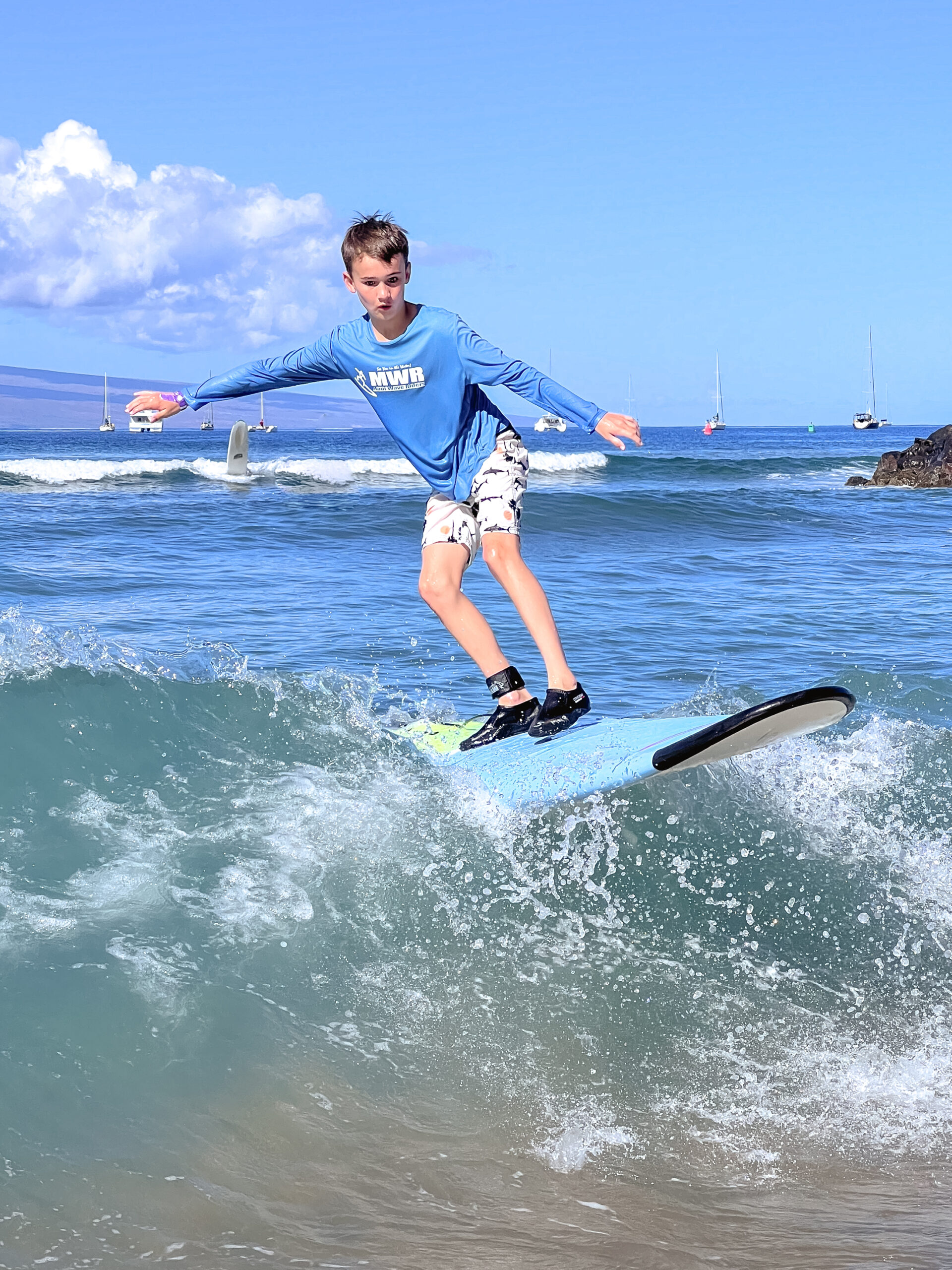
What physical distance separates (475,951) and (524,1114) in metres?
0.93

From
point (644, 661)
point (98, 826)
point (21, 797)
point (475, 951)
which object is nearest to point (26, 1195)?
point (475, 951)

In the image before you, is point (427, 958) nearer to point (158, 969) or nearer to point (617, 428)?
point (158, 969)

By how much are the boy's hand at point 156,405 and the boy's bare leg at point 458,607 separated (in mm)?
1441

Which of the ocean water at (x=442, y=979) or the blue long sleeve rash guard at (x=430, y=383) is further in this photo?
the blue long sleeve rash guard at (x=430, y=383)

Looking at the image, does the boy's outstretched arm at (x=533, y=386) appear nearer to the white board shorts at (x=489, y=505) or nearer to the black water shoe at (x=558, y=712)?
the white board shorts at (x=489, y=505)

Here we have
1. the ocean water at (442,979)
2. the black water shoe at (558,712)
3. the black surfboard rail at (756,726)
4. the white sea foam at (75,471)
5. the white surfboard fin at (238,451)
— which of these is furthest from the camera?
the white surfboard fin at (238,451)

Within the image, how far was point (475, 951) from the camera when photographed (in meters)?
→ 4.32

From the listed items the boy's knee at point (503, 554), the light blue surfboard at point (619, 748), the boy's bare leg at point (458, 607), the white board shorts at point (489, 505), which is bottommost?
the light blue surfboard at point (619, 748)

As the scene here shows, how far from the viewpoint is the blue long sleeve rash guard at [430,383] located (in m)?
4.79

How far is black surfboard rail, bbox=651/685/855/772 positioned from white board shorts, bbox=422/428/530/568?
4.31 ft

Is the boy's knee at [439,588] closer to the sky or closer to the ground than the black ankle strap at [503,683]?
closer to the sky

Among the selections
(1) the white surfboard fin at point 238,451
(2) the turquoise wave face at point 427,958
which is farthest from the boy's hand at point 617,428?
(1) the white surfboard fin at point 238,451

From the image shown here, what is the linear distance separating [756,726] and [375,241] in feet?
7.91

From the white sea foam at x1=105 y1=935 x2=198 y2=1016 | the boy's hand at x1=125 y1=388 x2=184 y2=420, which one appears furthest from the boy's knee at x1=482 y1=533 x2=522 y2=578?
the white sea foam at x1=105 y1=935 x2=198 y2=1016
